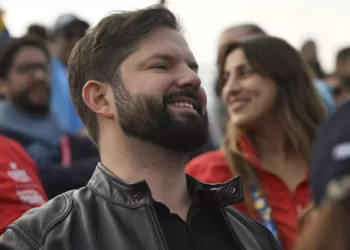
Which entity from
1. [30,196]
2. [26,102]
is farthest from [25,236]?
[26,102]

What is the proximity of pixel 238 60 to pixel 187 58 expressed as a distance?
1.41m

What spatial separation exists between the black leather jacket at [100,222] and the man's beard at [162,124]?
0.61 feet

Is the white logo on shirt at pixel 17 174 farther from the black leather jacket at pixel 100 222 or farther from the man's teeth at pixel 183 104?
the man's teeth at pixel 183 104

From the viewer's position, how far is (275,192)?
13.7ft

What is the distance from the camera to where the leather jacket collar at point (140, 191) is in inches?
110

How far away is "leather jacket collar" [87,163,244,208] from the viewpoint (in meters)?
2.79

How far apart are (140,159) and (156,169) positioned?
71 mm

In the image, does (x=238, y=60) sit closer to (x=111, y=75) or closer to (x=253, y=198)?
(x=253, y=198)

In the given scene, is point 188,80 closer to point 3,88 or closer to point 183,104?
point 183,104

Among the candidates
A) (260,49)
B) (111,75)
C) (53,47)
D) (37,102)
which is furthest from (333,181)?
(53,47)

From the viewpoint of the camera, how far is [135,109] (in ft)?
9.75

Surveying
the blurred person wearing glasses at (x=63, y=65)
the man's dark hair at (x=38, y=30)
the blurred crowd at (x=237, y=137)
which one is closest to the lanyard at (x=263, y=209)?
the blurred crowd at (x=237, y=137)

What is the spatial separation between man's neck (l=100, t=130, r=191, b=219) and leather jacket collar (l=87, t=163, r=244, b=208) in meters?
0.05

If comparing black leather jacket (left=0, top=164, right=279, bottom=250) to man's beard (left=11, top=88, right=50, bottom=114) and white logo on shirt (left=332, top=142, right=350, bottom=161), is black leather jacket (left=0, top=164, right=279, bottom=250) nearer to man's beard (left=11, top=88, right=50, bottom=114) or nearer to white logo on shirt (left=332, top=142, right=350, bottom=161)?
white logo on shirt (left=332, top=142, right=350, bottom=161)
